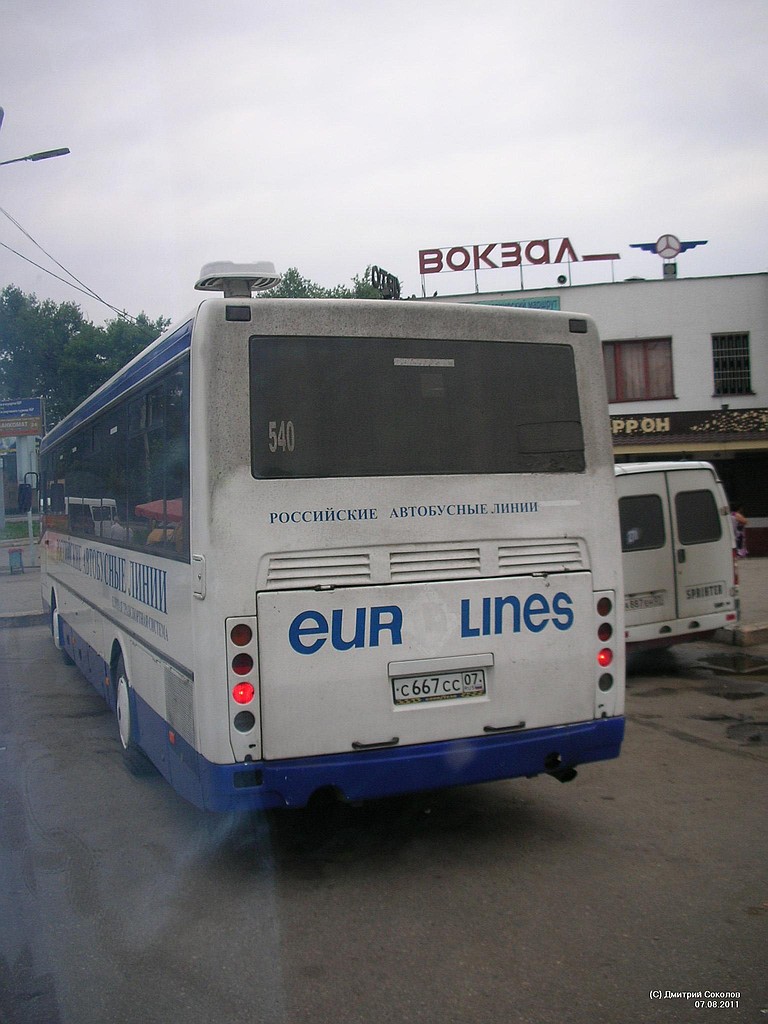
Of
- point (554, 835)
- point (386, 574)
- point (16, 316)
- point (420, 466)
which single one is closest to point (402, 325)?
point (420, 466)

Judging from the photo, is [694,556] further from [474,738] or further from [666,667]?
[474,738]

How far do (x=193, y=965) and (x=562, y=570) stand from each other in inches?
112

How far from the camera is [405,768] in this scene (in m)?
5.09

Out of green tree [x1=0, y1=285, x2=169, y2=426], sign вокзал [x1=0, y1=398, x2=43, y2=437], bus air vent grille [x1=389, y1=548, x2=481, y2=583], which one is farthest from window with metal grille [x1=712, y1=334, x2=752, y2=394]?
green tree [x1=0, y1=285, x2=169, y2=426]

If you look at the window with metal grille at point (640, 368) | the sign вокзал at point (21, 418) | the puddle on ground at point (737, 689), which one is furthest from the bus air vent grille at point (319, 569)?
the sign вокзал at point (21, 418)

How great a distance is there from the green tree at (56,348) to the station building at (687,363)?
40412 mm

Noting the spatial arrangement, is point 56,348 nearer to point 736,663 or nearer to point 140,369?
point 736,663

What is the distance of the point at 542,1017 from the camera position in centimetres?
354

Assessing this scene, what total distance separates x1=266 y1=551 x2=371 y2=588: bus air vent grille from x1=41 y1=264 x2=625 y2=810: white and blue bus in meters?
0.01

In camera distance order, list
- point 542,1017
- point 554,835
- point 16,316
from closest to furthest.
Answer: point 542,1017
point 554,835
point 16,316

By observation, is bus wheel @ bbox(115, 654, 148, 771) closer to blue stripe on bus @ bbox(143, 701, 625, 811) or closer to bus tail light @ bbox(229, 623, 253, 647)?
blue stripe on bus @ bbox(143, 701, 625, 811)

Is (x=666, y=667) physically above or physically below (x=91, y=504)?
Result: below

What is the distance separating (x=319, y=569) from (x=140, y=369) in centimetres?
240

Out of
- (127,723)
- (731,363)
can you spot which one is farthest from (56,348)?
(127,723)
